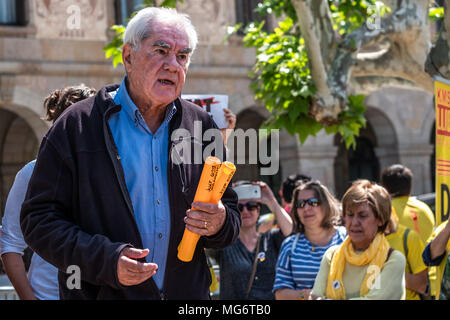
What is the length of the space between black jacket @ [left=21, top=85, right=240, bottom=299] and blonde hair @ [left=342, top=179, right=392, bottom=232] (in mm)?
1916

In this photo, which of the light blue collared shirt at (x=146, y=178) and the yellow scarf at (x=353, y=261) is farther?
the yellow scarf at (x=353, y=261)

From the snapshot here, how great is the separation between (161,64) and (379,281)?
6.25ft

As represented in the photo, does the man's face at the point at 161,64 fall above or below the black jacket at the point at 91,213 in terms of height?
above

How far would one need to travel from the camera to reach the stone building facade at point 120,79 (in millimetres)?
14430

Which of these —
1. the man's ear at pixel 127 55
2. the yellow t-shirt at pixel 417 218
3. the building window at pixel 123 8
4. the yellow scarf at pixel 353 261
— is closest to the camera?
the man's ear at pixel 127 55

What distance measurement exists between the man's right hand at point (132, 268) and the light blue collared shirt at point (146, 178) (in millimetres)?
214

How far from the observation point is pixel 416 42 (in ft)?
22.6

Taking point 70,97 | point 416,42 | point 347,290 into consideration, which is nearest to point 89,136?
point 70,97

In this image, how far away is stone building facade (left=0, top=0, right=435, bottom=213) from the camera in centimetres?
1443

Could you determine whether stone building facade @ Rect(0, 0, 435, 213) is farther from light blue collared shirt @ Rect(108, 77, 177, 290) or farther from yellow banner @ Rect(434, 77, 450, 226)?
light blue collared shirt @ Rect(108, 77, 177, 290)

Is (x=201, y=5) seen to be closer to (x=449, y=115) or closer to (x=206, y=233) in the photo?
(x=449, y=115)

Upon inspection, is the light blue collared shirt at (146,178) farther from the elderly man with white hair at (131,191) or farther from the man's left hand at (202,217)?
the man's left hand at (202,217)

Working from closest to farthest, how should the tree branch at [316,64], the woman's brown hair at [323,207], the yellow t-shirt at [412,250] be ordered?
the yellow t-shirt at [412,250] → the woman's brown hair at [323,207] → the tree branch at [316,64]

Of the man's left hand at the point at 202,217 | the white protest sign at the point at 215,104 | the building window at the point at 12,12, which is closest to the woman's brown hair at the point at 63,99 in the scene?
the white protest sign at the point at 215,104
